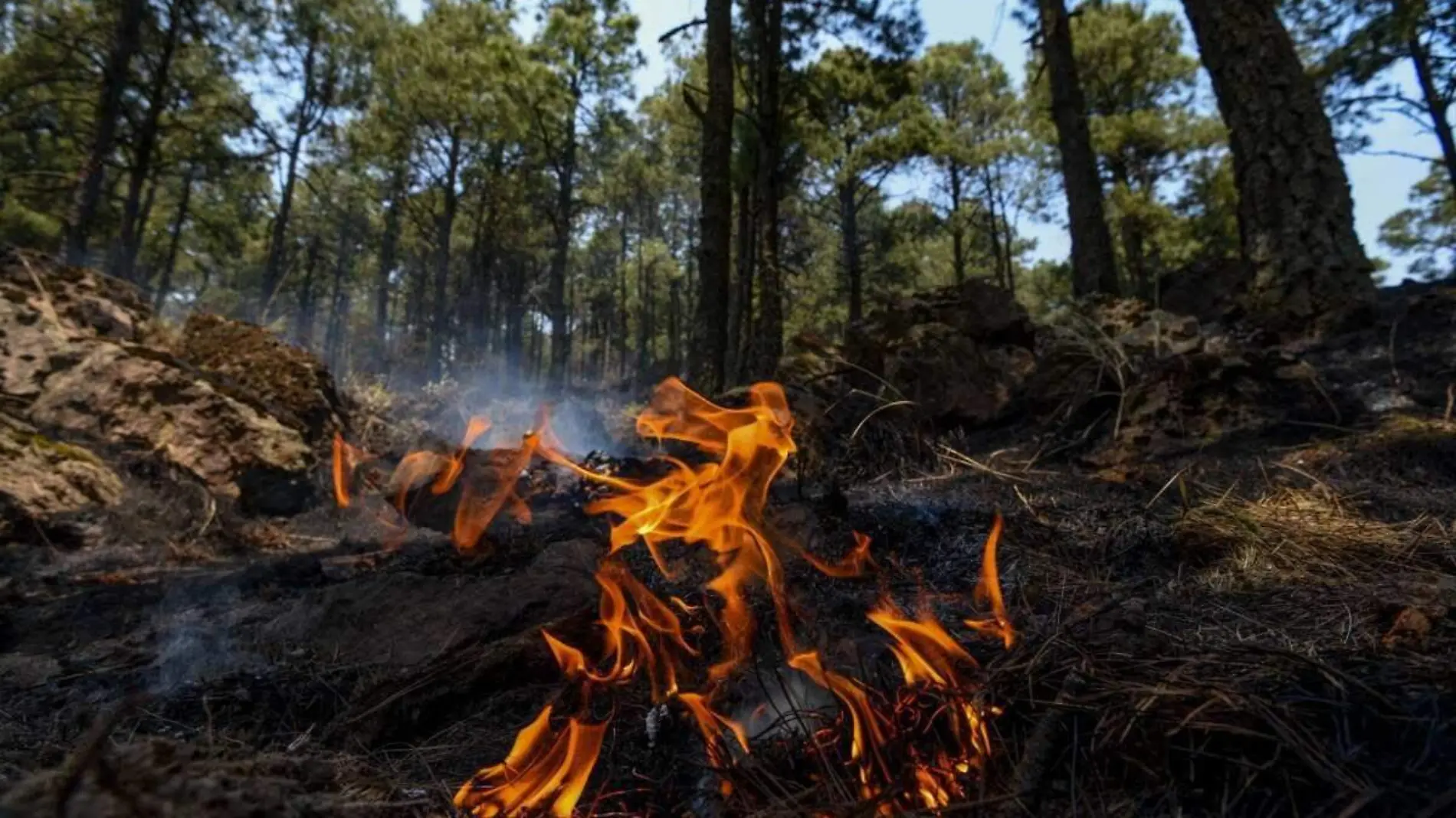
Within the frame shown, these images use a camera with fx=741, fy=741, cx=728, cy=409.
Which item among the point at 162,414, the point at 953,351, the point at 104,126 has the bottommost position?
the point at 162,414

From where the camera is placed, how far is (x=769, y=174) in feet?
37.9

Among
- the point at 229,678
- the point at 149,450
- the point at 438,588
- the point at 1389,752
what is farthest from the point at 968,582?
the point at 149,450

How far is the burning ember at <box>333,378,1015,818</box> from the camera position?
168 centimetres

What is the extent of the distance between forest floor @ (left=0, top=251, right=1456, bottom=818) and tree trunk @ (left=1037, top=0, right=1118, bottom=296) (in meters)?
4.54

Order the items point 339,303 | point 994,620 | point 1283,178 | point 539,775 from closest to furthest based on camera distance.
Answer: point 539,775 < point 994,620 < point 1283,178 < point 339,303

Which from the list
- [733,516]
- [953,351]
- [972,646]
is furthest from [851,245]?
[972,646]

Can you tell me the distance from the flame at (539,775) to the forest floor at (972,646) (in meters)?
0.07

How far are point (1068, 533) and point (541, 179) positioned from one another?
25.2 meters

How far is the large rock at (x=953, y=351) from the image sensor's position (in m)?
5.75

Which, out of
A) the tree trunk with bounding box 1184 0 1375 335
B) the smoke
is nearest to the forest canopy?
the tree trunk with bounding box 1184 0 1375 335

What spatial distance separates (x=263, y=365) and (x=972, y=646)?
8.78 meters

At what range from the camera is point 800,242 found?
2862cm

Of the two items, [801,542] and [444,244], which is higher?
[444,244]

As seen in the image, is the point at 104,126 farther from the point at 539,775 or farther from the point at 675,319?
the point at 675,319
